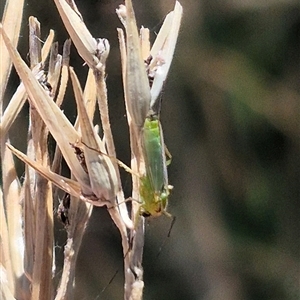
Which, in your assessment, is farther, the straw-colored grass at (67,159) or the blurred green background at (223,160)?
the blurred green background at (223,160)

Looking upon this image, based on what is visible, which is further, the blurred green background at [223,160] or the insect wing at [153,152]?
the blurred green background at [223,160]

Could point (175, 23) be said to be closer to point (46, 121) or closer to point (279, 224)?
point (46, 121)

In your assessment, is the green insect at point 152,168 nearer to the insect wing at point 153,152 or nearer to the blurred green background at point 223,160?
the insect wing at point 153,152

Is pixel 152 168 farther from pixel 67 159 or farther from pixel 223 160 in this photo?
pixel 223 160

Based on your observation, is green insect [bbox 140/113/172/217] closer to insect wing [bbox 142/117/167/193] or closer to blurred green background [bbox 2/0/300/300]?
insect wing [bbox 142/117/167/193]

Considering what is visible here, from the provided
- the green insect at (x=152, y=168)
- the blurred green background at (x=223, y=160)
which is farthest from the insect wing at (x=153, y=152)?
the blurred green background at (x=223, y=160)

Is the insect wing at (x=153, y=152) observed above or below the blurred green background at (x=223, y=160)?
above
